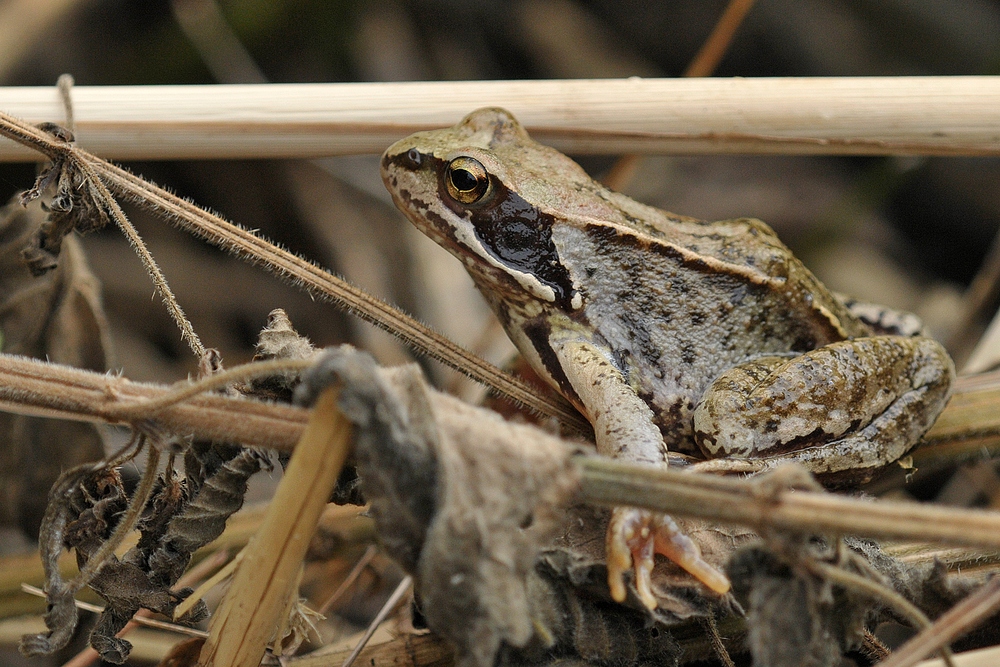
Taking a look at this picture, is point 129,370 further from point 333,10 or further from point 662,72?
point 662,72

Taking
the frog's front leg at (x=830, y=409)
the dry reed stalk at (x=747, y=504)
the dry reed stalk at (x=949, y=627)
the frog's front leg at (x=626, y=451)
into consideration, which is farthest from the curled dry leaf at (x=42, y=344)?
the dry reed stalk at (x=949, y=627)

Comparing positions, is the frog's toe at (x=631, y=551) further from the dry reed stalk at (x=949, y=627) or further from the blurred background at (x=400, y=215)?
the blurred background at (x=400, y=215)

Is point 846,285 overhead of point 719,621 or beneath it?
overhead

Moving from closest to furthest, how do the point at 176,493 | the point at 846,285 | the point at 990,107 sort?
the point at 176,493
the point at 990,107
the point at 846,285

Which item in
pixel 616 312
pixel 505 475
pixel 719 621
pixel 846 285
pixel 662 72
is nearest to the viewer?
pixel 505 475

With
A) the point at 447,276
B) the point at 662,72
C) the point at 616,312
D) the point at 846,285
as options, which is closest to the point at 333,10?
the point at 447,276

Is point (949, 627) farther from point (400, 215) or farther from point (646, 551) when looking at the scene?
point (400, 215)

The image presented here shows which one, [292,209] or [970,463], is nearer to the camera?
[970,463]

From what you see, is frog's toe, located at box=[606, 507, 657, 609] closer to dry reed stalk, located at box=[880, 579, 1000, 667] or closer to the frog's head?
dry reed stalk, located at box=[880, 579, 1000, 667]

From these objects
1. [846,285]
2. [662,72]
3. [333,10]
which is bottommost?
Answer: [846,285]
